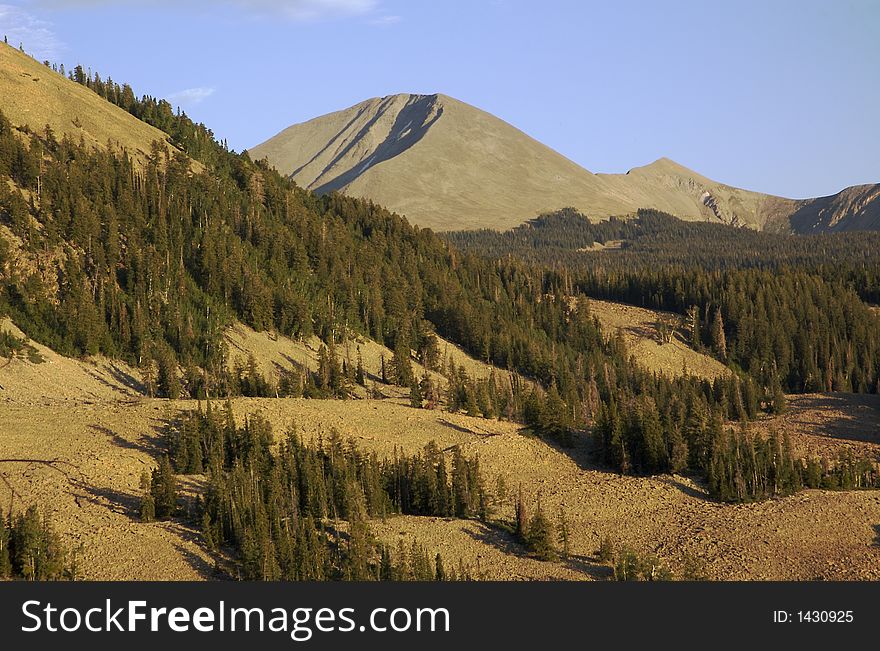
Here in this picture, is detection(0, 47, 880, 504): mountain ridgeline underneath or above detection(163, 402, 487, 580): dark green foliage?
above

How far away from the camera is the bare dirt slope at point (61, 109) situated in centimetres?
14700

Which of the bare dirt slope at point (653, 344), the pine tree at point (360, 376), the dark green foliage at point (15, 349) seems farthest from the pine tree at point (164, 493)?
the bare dirt slope at point (653, 344)

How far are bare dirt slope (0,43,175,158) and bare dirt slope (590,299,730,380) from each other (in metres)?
80.6

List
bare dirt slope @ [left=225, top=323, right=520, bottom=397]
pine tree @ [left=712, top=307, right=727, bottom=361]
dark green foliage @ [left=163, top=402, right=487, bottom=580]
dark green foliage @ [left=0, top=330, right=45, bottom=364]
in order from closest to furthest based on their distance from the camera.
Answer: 1. dark green foliage @ [left=163, top=402, right=487, bottom=580]
2. dark green foliage @ [left=0, top=330, right=45, bottom=364]
3. bare dirt slope @ [left=225, top=323, right=520, bottom=397]
4. pine tree @ [left=712, top=307, right=727, bottom=361]

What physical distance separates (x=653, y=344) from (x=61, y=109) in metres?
97.0

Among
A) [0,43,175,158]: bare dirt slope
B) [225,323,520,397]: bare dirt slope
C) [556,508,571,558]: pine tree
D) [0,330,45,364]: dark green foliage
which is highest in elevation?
[0,43,175,158]: bare dirt slope

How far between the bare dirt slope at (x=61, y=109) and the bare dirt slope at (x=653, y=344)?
80557 millimetres

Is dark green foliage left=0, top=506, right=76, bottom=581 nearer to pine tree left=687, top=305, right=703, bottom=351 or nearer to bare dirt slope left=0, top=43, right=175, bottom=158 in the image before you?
bare dirt slope left=0, top=43, right=175, bottom=158

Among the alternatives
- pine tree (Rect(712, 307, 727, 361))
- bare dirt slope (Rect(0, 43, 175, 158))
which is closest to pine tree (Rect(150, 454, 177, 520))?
bare dirt slope (Rect(0, 43, 175, 158))

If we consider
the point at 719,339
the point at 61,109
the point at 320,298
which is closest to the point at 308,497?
the point at 320,298

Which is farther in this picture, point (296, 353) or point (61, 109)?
point (61, 109)

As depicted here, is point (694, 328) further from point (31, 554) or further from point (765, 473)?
point (31, 554)

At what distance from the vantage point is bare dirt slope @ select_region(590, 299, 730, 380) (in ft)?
529

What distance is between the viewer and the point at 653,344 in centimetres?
16912
